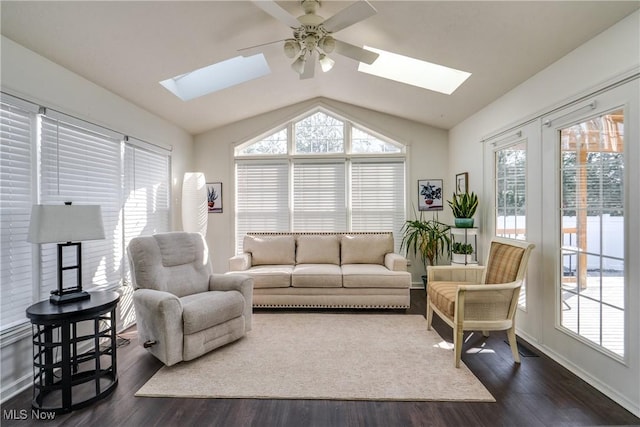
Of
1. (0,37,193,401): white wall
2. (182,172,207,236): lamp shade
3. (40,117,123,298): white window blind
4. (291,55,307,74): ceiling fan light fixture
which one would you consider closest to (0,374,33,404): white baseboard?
(0,37,193,401): white wall

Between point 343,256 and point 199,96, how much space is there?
2.81 meters

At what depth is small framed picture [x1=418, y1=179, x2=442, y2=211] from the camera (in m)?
5.02

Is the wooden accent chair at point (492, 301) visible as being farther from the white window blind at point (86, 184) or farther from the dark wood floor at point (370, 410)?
the white window blind at point (86, 184)

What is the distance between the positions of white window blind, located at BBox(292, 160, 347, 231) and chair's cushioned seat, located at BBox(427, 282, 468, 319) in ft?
7.36

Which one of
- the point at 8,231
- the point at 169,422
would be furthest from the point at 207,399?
the point at 8,231

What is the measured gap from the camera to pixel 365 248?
14.5 ft

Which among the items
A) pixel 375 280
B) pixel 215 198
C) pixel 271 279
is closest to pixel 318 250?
pixel 271 279

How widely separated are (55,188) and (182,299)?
1.37 meters

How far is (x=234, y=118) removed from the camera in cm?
496

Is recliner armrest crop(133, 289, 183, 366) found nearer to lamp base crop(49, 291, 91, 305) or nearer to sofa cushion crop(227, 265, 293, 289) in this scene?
lamp base crop(49, 291, 91, 305)

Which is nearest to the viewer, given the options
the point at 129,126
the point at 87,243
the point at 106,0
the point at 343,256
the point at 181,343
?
the point at 106,0

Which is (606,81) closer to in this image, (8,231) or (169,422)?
(169,422)

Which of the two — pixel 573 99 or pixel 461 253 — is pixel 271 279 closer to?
pixel 461 253

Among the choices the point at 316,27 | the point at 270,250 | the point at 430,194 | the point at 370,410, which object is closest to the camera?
the point at 370,410
